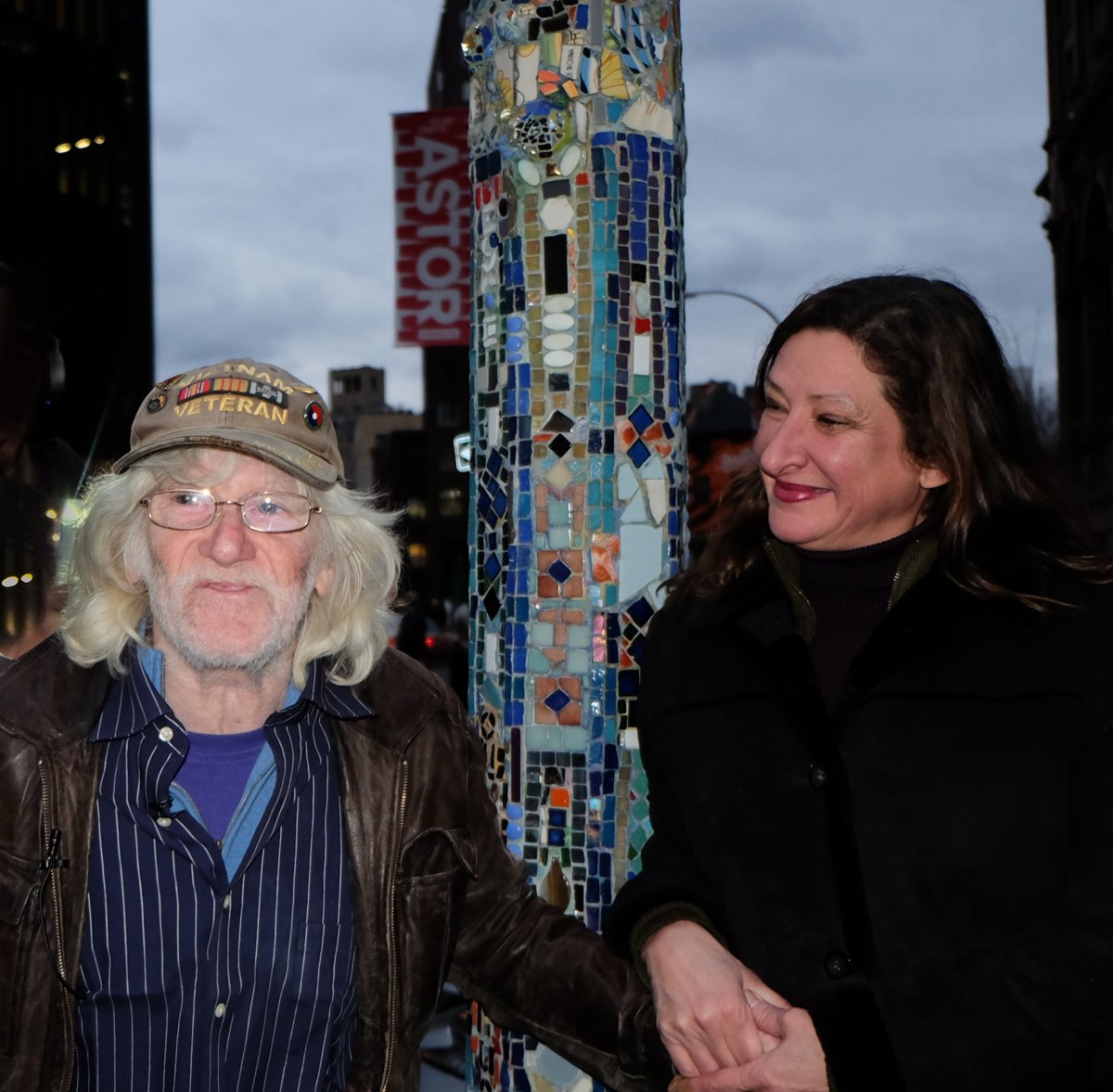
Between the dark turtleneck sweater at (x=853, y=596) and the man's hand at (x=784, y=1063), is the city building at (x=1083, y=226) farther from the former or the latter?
the man's hand at (x=784, y=1063)

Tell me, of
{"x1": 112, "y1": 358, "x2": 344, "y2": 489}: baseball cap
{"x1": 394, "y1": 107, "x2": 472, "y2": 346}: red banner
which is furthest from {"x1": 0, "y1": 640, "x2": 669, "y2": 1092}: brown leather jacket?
{"x1": 394, "y1": 107, "x2": 472, "y2": 346}: red banner

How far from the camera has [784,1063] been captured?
2041mm

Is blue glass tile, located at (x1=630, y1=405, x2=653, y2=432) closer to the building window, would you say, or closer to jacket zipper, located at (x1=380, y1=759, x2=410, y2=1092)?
jacket zipper, located at (x1=380, y1=759, x2=410, y2=1092)

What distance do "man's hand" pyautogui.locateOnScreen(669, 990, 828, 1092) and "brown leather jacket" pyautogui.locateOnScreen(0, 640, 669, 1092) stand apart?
308 millimetres

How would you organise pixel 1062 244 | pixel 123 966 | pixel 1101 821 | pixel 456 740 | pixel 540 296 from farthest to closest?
pixel 1062 244
pixel 540 296
pixel 456 740
pixel 123 966
pixel 1101 821

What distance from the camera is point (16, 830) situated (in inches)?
88.6

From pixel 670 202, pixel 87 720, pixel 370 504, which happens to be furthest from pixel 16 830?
pixel 670 202

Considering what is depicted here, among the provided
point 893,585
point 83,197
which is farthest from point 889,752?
point 83,197

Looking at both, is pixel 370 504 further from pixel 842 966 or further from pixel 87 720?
pixel 842 966

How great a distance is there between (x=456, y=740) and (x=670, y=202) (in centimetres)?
162

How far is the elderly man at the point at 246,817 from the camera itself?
2232 mm

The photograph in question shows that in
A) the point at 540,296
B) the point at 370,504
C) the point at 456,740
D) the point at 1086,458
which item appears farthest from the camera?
the point at 1086,458

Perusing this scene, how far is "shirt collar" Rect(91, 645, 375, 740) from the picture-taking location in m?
2.37

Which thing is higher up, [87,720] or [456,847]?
[87,720]
